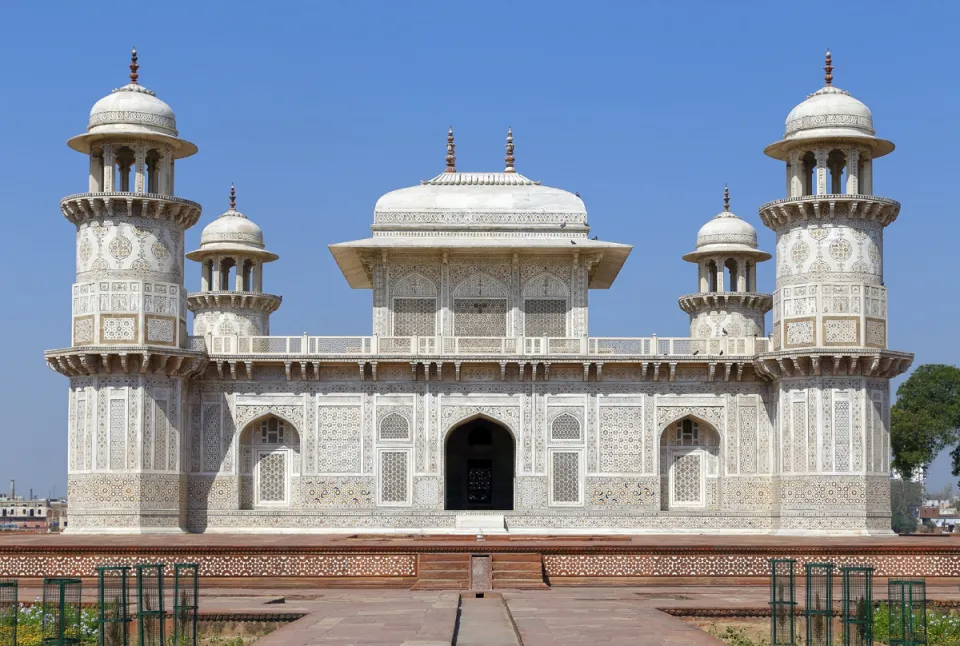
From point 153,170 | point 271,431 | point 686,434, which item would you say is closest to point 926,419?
point 686,434

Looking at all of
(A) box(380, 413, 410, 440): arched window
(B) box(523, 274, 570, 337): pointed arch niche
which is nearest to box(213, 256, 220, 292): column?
(A) box(380, 413, 410, 440): arched window

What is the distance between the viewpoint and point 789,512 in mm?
24672

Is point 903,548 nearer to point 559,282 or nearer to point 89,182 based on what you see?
point 559,282

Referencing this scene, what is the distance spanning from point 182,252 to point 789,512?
1122 cm

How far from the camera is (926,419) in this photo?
41.8m

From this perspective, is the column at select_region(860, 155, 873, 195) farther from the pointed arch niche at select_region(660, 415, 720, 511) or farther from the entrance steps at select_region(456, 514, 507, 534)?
the entrance steps at select_region(456, 514, 507, 534)

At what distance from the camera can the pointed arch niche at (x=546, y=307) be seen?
27.3 m

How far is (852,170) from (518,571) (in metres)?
10.4

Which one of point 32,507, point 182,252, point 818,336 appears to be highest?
point 182,252

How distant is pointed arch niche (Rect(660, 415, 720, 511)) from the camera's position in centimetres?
2628

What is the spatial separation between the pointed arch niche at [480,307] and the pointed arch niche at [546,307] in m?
0.44

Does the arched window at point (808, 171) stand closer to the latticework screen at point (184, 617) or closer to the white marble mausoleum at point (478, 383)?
the white marble mausoleum at point (478, 383)

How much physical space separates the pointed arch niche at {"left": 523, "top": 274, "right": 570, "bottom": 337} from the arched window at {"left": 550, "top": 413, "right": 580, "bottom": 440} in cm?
183

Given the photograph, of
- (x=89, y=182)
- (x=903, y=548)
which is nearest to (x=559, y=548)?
(x=903, y=548)
